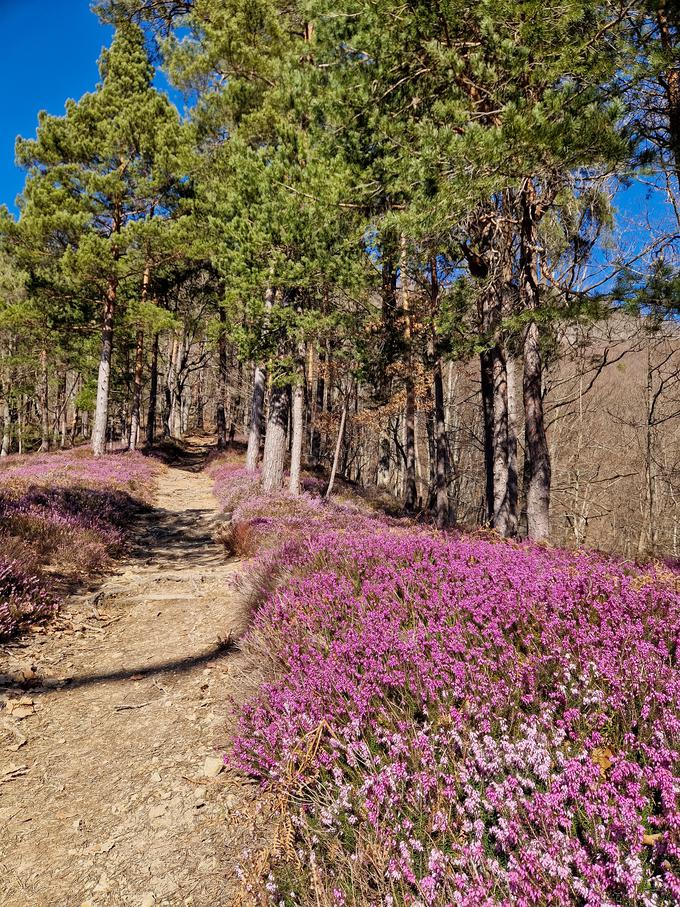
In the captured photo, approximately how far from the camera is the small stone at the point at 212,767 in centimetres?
308

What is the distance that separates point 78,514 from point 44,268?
1557 centimetres

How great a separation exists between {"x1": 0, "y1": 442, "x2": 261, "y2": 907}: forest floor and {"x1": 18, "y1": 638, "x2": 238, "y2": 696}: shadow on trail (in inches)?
0.7

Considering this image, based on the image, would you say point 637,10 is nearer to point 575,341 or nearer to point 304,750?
point 575,341

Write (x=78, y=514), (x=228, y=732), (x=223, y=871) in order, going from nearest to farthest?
(x=223, y=871)
(x=228, y=732)
(x=78, y=514)

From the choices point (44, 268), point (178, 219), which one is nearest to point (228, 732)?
point (178, 219)

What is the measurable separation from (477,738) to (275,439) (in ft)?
37.4

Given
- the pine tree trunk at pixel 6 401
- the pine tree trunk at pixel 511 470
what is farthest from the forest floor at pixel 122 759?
the pine tree trunk at pixel 6 401

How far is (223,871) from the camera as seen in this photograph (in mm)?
2309

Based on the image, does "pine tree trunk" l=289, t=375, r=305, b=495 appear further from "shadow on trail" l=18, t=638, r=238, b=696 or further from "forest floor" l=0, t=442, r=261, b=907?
"shadow on trail" l=18, t=638, r=238, b=696

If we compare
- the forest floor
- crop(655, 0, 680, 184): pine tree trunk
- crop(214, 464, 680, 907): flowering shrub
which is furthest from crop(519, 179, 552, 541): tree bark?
the forest floor

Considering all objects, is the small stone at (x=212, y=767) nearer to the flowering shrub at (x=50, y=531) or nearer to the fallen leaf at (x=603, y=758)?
the fallen leaf at (x=603, y=758)

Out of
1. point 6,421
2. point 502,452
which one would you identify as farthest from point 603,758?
point 6,421

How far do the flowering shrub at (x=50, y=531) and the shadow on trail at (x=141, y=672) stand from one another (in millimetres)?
1004

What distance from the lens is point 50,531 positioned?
7.59 meters
